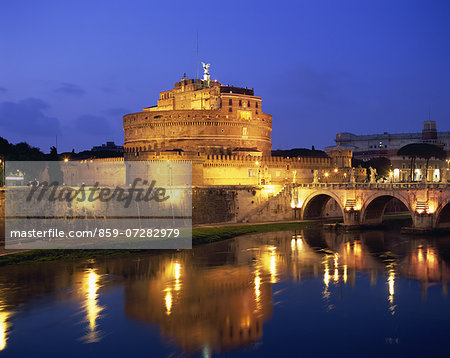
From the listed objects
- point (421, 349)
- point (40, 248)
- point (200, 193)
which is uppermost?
point (200, 193)

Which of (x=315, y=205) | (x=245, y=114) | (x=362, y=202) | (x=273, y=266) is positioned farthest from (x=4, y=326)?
(x=245, y=114)

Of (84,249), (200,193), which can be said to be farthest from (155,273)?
(200,193)

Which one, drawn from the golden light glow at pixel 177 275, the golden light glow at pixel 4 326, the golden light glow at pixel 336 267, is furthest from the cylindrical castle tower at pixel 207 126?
the golden light glow at pixel 4 326

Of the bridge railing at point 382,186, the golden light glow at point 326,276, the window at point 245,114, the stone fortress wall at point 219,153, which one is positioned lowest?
the golden light glow at point 326,276

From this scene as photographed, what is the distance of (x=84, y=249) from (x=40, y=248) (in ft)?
9.62

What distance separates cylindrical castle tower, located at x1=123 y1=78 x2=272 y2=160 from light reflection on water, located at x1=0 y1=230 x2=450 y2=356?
85.1 feet

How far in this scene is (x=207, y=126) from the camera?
65.9m

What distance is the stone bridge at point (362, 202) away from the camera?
147ft

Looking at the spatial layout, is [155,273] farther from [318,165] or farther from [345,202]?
[318,165]

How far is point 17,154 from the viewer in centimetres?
5894

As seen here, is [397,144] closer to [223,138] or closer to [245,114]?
[245,114]

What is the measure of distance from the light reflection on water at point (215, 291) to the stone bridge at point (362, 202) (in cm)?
388

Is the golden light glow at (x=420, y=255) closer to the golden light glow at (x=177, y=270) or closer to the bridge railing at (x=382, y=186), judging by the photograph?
the bridge railing at (x=382, y=186)

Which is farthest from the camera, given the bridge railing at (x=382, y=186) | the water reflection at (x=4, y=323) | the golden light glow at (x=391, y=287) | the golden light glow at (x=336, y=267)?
the bridge railing at (x=382, y=186)
